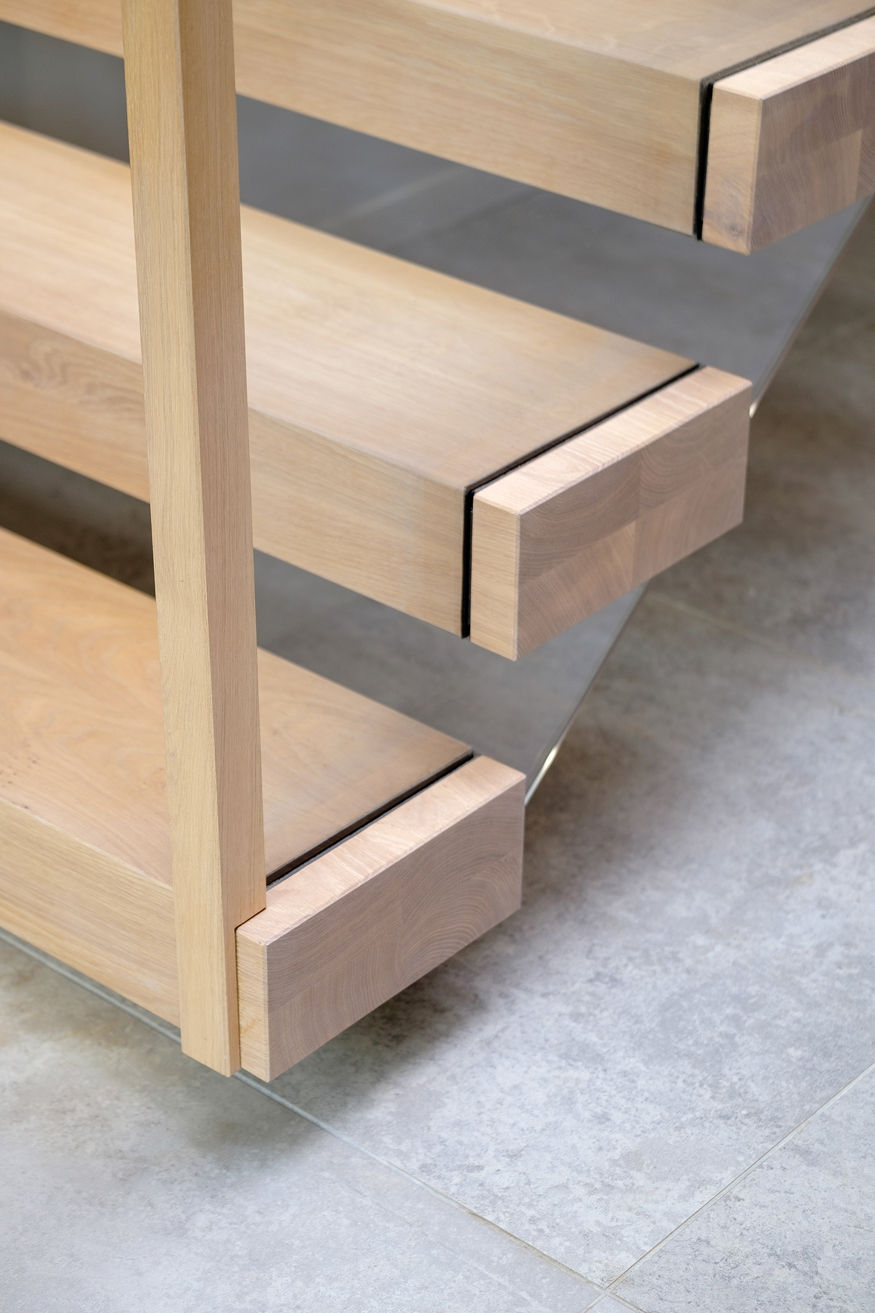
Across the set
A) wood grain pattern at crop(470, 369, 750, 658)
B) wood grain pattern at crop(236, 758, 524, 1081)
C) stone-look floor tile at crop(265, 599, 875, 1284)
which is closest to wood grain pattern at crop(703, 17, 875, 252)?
wood grain pattern at crop(470, 369, 750, 658)

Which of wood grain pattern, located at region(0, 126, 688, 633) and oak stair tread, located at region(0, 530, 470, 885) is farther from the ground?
wood grain pattern, located at region(0, 126, 688, 633)

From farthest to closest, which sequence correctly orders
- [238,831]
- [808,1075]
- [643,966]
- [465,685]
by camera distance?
1. [465,685]
2. [643,966]
3. [808,1075]
4. [238,831]

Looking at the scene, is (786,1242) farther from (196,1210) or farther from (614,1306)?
(196,1210)

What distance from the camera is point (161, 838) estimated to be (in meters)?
1.17

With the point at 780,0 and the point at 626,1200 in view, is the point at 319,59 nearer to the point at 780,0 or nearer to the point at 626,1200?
the point at 780,0

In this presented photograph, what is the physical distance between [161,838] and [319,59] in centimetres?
68

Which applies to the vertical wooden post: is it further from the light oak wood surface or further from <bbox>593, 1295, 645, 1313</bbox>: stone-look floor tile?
<bbox>593, 1295, 645, 1313</bbox>: stone-look floor tile

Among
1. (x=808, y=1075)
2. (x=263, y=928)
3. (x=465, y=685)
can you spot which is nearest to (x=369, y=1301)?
(x=263, y=928)

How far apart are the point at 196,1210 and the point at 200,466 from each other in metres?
0.55

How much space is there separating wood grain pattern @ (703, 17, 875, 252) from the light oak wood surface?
0.44 m

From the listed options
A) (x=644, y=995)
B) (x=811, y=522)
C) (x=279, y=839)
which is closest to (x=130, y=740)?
(x=279, y=839)

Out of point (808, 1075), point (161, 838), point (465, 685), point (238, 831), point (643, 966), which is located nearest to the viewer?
point (238, 831)

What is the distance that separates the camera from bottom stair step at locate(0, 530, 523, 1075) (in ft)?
3.74

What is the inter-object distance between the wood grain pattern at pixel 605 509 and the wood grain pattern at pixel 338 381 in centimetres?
2
